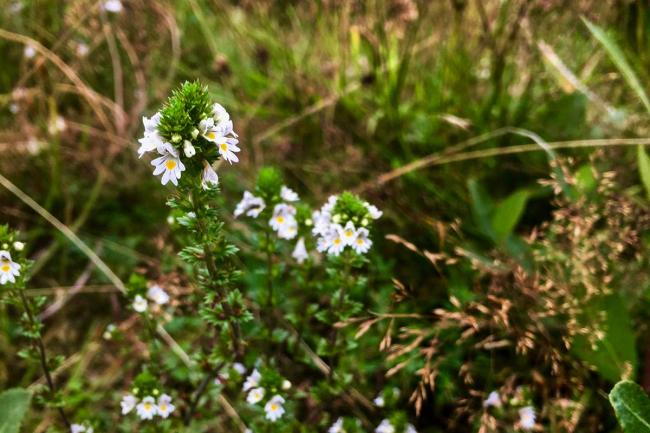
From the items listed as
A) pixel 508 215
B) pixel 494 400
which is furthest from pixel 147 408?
pixel 508 215

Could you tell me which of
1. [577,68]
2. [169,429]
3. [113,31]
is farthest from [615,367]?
[113,31]

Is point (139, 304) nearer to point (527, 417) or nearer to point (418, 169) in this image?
point (527, 417)

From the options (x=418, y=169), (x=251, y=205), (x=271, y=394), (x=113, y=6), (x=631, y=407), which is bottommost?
(x=631, y=407)

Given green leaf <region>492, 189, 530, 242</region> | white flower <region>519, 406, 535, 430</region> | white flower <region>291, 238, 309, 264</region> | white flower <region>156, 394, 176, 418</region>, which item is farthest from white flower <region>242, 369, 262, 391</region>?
green leaf <region>492, 189, 530, 242</region>

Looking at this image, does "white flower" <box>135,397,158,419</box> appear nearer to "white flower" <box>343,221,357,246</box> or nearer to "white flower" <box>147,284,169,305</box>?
"white flower" <box>147,284,169,305</box>

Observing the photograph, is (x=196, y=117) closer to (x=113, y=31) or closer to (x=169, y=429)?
(x=169, y=429)

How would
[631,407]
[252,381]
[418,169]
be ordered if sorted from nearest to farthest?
[631,407] < [252,381] < [418,169]

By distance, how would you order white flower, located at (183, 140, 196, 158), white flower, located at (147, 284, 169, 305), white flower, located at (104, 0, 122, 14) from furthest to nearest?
1. white flower, located at (104, 0, 122, 14)
2. white flower, located at (147, 284, 169, 305)
3. white flower, located at (183, 140, 196, 158)
